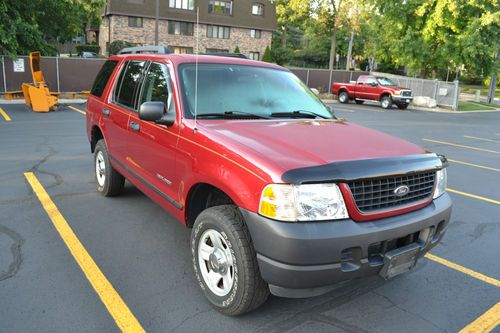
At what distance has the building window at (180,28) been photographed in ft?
143

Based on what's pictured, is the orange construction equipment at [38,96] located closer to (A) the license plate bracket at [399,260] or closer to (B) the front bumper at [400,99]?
(A) the license plate bracket at [399,260]

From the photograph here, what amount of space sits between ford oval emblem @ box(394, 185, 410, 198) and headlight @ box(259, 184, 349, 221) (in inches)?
19.2

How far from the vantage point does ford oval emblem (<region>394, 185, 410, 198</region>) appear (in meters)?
2.88

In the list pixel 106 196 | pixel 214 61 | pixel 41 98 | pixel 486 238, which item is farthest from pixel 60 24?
pixel 486 238

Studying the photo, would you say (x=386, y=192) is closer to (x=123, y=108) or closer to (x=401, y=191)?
(x=401, y=191)

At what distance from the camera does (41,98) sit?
14.8m

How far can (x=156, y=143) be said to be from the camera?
3928 mm

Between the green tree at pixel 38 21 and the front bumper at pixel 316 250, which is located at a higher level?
the green tree at pixel 38 21

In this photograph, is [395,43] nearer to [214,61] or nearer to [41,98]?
[41,98]

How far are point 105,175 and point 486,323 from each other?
14.5ft

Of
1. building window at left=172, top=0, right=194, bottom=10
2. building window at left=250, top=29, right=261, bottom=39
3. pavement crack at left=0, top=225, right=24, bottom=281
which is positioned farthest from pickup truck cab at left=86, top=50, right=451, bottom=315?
building window at left=250, top=29, right=261, bottom=39

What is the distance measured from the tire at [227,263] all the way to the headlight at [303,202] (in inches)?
12.4

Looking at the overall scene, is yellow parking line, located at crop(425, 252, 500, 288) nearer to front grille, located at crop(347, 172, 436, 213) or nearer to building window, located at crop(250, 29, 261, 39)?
front grille, located at crop(347, 172, 436, 213)

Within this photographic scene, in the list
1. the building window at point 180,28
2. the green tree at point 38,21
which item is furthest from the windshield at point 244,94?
the building window at point 180,28
